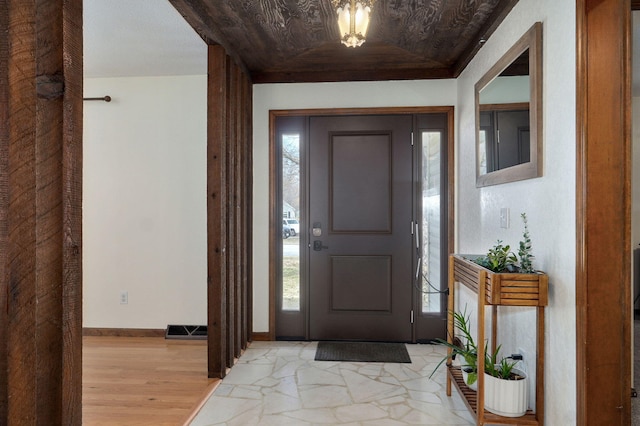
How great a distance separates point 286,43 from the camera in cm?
310

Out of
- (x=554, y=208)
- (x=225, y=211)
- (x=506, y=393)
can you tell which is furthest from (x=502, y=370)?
(x=225, y=211)

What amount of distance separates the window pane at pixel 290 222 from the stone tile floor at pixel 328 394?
0.55 metres

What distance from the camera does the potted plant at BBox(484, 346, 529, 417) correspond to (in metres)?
1.94

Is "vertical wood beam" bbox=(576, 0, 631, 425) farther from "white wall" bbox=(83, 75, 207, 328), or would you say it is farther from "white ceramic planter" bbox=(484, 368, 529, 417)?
"white wall" bbox=(83, 75, 207, 328)

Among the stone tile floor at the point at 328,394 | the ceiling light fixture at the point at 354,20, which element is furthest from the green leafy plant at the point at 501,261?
the ceiling light fixture at the point at 354,20

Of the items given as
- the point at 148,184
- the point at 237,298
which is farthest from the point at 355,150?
the point at 148,184

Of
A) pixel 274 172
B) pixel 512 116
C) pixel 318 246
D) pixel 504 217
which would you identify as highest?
pixel 512 116

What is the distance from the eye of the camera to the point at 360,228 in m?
3.61

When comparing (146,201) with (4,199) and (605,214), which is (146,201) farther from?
(605,214)

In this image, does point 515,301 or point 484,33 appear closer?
point 515,301

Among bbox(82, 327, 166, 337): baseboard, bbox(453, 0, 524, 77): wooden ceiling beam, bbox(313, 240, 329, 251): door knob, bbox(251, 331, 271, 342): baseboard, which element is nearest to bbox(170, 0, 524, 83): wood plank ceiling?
bbox(453, 0, 524, 77): wooden ceiling beam

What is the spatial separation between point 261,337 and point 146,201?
1666 millimetres

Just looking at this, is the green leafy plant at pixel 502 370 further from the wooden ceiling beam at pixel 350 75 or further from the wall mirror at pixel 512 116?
the wooden ceiling beam at pixel 350 75

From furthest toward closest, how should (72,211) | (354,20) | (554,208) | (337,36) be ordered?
(337,36), (554,208), (354,20), (72,211)
